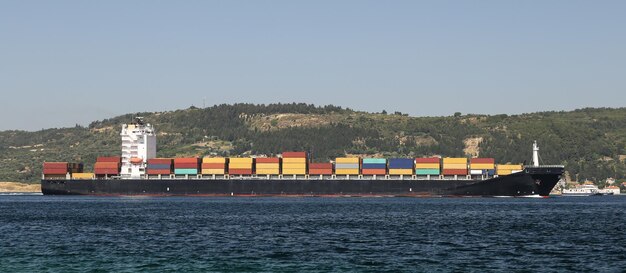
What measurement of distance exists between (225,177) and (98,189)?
24.2m

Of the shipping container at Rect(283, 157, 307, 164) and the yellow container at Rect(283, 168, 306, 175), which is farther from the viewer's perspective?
the shipping container at Rect(283, 157, 307, 164)

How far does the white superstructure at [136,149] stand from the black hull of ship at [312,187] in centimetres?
364

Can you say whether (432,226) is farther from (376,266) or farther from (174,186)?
(174,186)

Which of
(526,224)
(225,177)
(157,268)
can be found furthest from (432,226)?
(225,177)

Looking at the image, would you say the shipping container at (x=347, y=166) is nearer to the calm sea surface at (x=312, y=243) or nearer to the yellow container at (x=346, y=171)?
the yellow container at (x=346, y=171)

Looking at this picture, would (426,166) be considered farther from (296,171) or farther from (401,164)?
(296,171)

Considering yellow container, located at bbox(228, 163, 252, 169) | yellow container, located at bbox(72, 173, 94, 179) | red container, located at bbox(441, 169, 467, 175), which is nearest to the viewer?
red container, located at bbox(441, 169, 467, 175)

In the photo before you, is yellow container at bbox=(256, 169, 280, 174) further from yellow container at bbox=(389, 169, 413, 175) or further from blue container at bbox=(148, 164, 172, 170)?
yellow container at bbox=(389, 169, 413, 175)

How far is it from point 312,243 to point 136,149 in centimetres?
11627

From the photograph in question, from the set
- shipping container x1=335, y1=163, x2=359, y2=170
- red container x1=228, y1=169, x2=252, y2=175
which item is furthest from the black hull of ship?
shipping container x1=335, y1=163, x2=359, y2=170

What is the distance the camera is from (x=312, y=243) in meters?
63.7

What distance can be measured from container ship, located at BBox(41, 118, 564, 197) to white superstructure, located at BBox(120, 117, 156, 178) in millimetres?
183

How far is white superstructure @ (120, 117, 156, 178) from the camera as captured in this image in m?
172

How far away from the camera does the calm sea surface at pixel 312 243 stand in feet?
171
